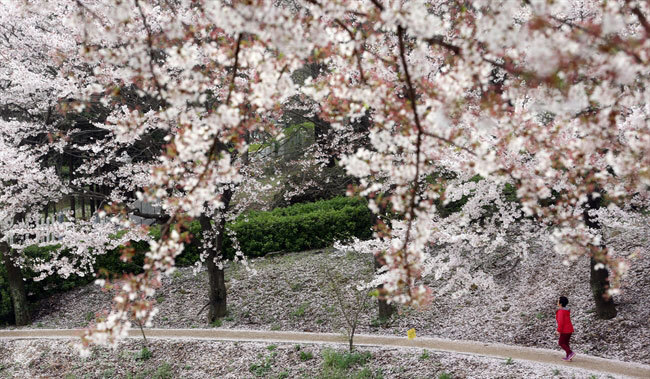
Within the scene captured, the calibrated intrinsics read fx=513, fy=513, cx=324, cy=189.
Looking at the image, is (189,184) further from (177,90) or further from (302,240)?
(302,240)

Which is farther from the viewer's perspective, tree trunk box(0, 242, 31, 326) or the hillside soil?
tree trunk box(0, 242, 31, 326)

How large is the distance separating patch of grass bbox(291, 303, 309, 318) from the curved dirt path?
0.80 m

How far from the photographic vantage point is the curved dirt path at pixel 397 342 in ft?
21.0

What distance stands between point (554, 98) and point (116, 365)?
8429 mm

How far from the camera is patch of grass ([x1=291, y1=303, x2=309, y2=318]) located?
392 inches

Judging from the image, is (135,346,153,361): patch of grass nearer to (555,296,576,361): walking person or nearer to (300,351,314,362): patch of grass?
(300,351,314,362): patch of grass

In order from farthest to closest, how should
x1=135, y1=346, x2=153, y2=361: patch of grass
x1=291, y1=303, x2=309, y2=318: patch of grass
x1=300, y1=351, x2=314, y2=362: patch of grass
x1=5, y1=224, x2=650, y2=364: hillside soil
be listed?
x1=291, y1=303, x2=309, y2=318: patch of grass → x1=135, y1=346, x2=153, y2=361: patch of grass → x1=300, y1=351, x2=314, y2=362: patch of grass → x1=5, y1=224, x2=650, y2=364: hillside soil

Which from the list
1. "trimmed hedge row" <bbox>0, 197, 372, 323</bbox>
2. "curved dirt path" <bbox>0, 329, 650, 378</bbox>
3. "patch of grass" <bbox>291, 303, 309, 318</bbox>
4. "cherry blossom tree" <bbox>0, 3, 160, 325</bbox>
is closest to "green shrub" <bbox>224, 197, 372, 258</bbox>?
"trimmed hedge row" <bbox>0, 197, 372, 323</bbox>

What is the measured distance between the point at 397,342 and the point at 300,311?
99.1 inches

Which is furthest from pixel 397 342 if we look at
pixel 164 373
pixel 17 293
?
pixel 17 293

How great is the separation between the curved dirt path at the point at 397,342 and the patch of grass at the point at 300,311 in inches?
31.5

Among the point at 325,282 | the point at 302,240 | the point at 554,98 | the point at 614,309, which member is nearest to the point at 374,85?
the point at 554,98

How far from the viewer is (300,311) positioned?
10031mm

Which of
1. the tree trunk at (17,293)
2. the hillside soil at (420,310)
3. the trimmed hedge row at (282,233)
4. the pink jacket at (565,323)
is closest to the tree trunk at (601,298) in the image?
the hillside soil at (420,310)
